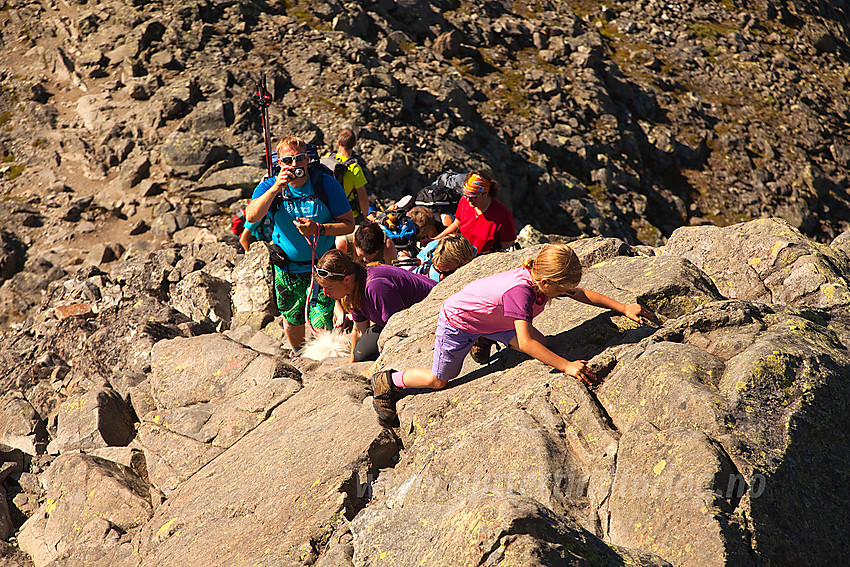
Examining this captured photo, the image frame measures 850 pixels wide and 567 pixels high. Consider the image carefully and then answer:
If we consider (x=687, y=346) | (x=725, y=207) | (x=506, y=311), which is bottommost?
(x=725, y=207)

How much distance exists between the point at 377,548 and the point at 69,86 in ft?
106

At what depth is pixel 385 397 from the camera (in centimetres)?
881

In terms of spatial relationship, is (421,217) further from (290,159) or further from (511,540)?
(511,540)

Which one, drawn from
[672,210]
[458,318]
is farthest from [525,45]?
[458,318]

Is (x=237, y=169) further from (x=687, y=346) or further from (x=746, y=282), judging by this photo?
(x=687, y=346)

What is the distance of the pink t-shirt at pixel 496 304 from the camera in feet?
24.2

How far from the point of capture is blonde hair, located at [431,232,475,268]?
11.9 metres

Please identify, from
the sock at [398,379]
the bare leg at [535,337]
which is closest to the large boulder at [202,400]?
the sock at [398,379]

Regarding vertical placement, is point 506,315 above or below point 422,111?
above

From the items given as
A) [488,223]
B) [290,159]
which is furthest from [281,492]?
[488,223]

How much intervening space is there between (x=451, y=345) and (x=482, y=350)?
0.87 m

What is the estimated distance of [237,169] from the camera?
2553cm

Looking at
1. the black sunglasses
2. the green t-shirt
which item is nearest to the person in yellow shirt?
the green t-shirt

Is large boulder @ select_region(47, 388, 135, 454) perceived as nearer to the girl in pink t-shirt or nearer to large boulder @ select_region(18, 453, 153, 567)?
large boulder @ select_region(18, 453, 153, 567)
